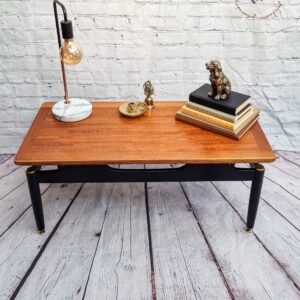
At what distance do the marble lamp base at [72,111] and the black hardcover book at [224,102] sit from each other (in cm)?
40

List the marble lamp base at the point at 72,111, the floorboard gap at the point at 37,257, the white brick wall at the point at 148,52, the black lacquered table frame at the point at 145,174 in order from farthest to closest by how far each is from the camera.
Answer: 1. the white brick wall at the point at 148,52
2. the marble lamp base at the point at 72,111
3. the black lacquered table frame at the point at 145,174
4. the floorboard gap at the point at 37,257

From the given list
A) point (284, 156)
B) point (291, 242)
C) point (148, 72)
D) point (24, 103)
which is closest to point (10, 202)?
point (24, 103)

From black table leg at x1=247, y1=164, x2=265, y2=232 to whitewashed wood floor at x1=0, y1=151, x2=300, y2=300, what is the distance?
0.05 metres

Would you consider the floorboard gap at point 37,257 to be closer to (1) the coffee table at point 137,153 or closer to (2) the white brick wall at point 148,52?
→ (1) the coffee table at point 137,153

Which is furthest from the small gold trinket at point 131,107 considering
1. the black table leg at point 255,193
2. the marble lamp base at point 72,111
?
the black table leg at point 255,193

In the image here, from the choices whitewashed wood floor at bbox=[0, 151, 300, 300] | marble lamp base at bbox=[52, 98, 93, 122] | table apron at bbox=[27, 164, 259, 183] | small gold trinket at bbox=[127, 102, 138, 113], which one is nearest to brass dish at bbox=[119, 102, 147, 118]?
small gold trinket at bbox=[127, 102, 138, 113]

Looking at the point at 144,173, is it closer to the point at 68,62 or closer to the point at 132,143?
the point at 132,143

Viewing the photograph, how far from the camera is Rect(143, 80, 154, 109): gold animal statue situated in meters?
1.30

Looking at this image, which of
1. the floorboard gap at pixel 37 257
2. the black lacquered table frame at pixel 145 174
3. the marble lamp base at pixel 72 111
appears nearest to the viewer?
the floorboard gap at pixel 37 257

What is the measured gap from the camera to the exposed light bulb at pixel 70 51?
1.13 m

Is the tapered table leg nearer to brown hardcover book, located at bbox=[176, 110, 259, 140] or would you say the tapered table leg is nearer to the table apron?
the table apron

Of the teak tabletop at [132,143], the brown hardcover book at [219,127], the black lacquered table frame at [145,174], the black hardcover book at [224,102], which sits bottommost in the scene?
the black lacquered table frame at [145,174]

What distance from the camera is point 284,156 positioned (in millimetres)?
1724

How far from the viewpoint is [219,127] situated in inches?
44.7
